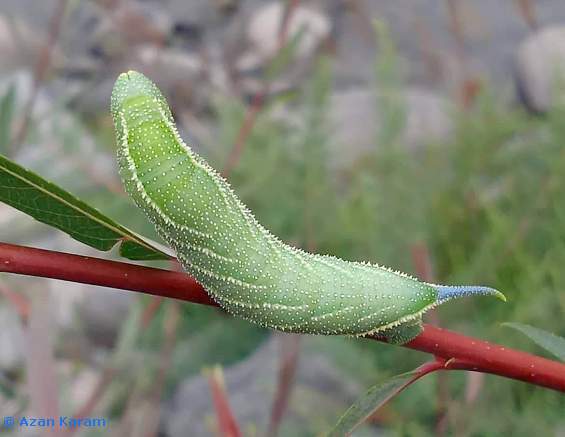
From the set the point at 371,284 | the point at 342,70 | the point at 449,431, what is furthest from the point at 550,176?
the point at 342,70

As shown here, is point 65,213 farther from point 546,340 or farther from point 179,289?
point 546,340

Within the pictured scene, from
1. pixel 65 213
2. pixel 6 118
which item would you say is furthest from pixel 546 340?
pixel 6 118

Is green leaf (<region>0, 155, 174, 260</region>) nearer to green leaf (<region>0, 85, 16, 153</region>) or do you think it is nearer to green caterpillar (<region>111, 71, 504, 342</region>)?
green caterpillar (<region>111, 71, 504, 342</region>)

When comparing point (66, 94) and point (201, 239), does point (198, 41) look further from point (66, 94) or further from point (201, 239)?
point (201, 239)

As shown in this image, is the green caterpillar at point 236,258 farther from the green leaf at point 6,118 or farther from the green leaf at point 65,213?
the green leaf at point 6,118

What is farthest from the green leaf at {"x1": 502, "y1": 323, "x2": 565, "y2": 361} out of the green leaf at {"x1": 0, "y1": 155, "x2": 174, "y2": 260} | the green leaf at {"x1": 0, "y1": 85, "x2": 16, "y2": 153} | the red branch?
the green leaf at {"x1": 0, "y1": 85, "x2": 16, "y2": 153}

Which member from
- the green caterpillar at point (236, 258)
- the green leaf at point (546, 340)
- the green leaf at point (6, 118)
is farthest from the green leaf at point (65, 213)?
the green leaf at point (6, 118)
